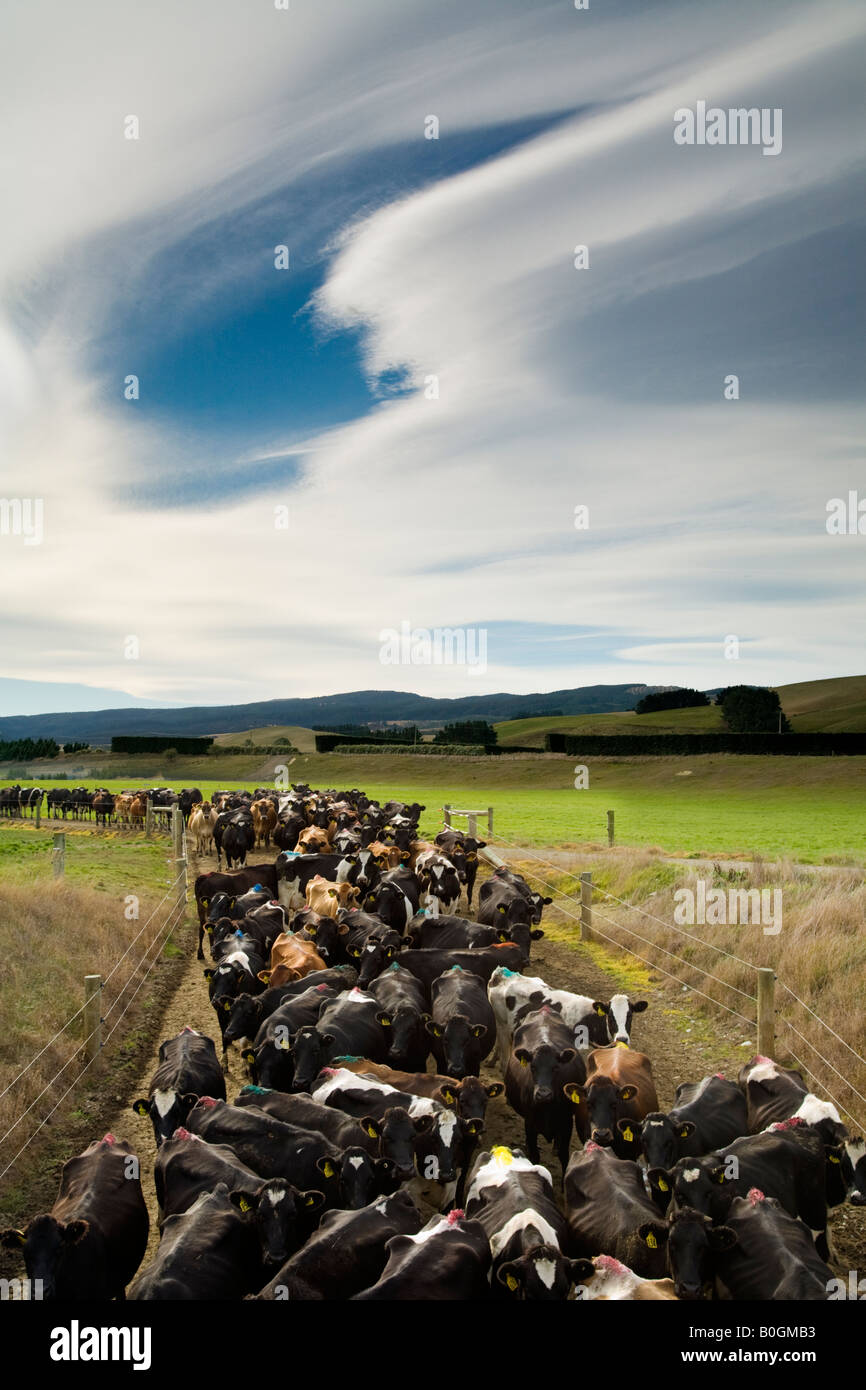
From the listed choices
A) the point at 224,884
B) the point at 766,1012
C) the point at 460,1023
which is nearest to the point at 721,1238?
the point at 460,1023

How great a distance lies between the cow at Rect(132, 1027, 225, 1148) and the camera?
7.63 metres

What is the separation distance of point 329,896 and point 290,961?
11.3 feet

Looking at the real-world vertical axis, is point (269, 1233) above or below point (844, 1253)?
above

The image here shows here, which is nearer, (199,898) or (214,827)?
(199,898)

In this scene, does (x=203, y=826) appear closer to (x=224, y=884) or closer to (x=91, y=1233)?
(x=224, y=884)

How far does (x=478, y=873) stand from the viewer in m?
22.4

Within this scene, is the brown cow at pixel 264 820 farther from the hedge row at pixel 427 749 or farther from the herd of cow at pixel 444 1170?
the hedge row at pixel 427 749

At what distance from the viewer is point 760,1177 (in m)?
6.38

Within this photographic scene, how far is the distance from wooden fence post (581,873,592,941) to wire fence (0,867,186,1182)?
7.24 metres

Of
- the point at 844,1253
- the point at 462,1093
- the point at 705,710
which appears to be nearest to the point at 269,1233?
the point at 462,1093

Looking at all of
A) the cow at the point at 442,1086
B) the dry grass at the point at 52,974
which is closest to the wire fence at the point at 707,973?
the cow at the point at 442,1086
